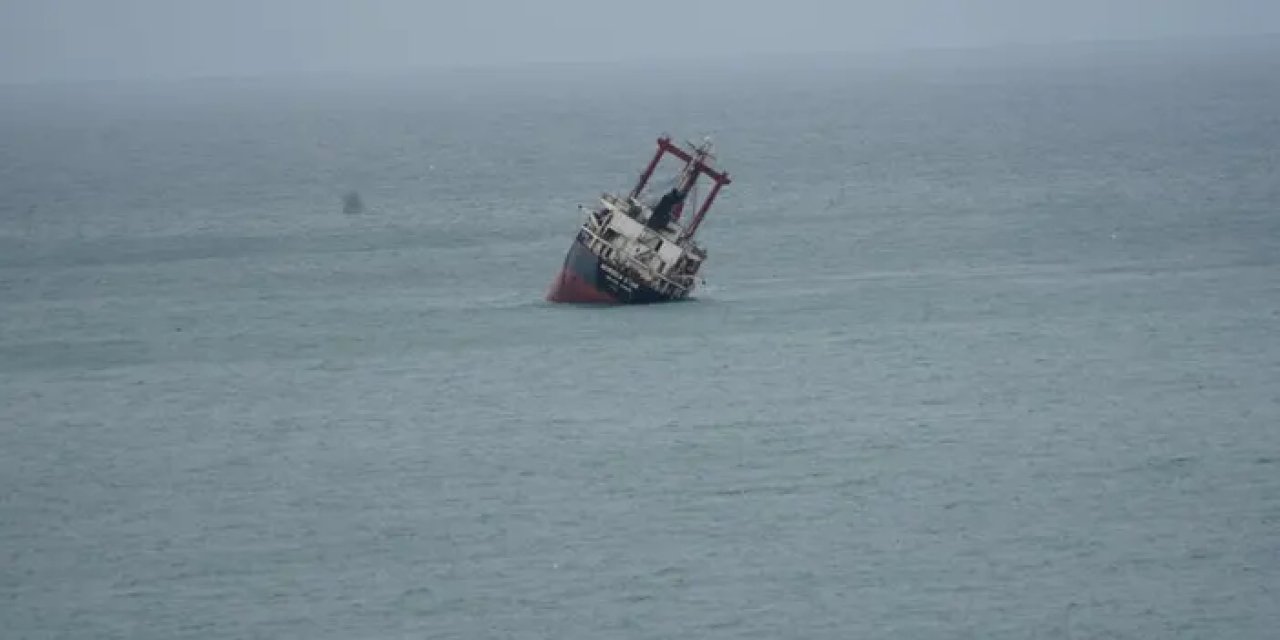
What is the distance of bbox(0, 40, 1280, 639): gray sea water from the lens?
184 ft

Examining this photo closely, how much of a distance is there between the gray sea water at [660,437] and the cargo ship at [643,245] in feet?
4.12

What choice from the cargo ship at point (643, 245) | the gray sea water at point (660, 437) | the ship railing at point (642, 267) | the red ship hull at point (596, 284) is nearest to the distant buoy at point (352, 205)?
the gray sea water at point (660, 437)

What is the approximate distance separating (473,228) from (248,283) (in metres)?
26.0

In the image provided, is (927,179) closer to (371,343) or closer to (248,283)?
(248,283)

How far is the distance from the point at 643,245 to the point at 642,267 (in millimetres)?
1571

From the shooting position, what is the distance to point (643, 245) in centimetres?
9019

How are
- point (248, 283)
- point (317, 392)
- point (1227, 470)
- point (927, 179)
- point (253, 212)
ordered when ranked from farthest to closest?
1. point (927, 179)
2. point (253, 212)
3. point (248, 283)
4. point (317, 392)
5. point (1227, 470)

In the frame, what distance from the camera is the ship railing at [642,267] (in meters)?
89.8

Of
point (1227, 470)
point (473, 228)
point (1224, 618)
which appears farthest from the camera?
point (473, 228)

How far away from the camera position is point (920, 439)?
7200 cm

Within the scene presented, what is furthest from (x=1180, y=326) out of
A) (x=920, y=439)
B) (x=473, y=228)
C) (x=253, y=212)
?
(x=253, y=212)

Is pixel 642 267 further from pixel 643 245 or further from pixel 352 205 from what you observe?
pixel 352 205

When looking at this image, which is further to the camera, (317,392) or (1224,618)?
(317,392)

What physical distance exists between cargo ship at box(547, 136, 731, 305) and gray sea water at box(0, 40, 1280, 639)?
4.12 feet
